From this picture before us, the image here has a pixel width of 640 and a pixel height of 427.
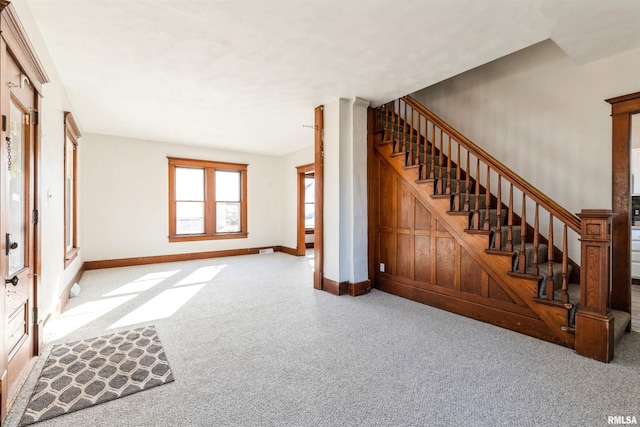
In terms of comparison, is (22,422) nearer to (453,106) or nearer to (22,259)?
(22,259)

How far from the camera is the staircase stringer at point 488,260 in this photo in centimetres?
260

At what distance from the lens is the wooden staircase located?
2.38 meters

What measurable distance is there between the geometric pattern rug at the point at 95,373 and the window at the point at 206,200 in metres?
4.30

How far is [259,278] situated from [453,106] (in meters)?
4.07

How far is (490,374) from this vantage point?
2.09 metres

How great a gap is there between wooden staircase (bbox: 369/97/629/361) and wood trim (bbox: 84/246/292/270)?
4.16 metres

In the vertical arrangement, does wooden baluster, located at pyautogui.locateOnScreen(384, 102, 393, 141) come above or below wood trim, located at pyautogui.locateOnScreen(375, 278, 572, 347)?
above

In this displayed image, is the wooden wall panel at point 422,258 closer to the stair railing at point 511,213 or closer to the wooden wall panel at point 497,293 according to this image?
the stair railing at point 511,213

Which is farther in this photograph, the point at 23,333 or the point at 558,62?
the point at 558,62

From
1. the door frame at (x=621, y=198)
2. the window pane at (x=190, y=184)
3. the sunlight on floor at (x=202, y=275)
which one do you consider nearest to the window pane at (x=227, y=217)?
the window pane at (x=190, y=184)

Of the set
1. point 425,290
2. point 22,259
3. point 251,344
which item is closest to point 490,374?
point 425,290

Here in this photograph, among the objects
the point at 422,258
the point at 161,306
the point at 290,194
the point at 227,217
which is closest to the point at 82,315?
the point at 161,306

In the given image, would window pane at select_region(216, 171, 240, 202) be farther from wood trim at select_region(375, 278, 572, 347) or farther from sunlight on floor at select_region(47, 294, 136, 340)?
wood trim at select_region(375, 278, 572, 347)

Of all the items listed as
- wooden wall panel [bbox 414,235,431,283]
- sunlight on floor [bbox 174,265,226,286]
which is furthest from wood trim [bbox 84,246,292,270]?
wooden wall panel [bbox 414,235,431,283]
